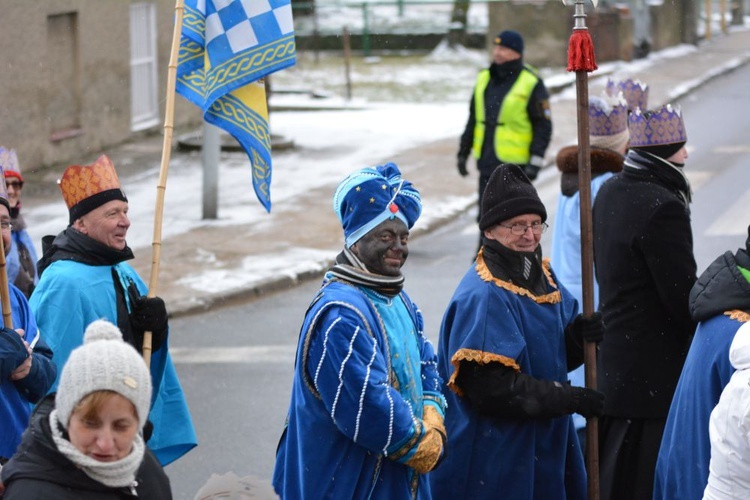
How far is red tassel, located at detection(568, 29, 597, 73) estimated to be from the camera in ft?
15.8

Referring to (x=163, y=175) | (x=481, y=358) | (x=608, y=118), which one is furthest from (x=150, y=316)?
(x=608, y=118)

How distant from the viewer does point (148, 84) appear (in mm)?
19938

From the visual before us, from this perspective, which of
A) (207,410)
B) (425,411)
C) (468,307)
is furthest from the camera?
(207,410)

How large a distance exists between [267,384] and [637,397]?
382cm

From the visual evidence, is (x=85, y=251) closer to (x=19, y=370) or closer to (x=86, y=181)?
(x=86, y=181)

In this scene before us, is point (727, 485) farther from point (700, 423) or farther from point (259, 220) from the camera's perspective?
point (259, 220)

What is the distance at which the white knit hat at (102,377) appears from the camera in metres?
3.25

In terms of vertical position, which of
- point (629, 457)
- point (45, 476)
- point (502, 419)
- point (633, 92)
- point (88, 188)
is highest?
point (633, 92)

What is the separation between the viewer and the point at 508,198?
4797mm

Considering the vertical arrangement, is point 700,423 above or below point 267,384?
above

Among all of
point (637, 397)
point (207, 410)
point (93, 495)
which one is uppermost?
point (93, 495)

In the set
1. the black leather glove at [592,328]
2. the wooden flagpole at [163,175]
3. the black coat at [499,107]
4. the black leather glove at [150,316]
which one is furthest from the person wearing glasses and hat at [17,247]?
the black coat at [499,107]

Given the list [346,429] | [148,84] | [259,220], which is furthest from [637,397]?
[148,84]

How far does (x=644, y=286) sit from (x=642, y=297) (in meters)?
0.05
